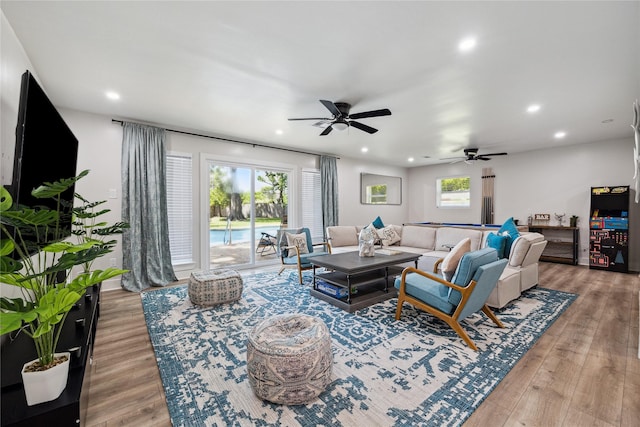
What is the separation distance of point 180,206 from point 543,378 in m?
5.03

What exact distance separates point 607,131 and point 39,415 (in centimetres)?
767

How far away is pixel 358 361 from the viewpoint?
2174 millimetres

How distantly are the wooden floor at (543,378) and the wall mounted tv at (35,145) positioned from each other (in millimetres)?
1129

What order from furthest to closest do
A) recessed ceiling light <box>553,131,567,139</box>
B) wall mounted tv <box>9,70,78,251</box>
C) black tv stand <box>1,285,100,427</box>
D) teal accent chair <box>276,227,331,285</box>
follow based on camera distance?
recessed ceiling light <box>553,131,567,139</box> → teal accent chair <box>276,227,331,285</box> → wall mounted tv <box>9,70,78,251</box> → black tv stand <box>1,285,100,427</box>

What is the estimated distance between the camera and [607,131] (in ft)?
16.0

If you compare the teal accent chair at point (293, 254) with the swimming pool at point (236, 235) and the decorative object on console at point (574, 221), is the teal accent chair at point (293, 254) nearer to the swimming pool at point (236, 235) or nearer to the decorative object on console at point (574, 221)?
the swimming pool at point (236, 235)

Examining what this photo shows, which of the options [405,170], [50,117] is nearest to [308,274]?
[50,117]

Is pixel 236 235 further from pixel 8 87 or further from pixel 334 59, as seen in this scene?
pixel 334 59

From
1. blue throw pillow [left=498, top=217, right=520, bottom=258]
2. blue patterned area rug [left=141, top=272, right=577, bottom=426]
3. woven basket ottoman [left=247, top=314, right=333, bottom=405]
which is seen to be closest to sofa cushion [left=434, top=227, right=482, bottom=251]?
blue throw pillow [left=498, top=217, right=520, bottom=258]

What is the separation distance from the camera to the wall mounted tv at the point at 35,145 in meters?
1.37

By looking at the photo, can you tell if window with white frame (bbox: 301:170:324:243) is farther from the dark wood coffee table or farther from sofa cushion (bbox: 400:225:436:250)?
the dark wood coffee table

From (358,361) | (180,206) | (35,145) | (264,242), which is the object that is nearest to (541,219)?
(264,242)

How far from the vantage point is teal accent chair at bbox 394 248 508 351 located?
2320 millimetres

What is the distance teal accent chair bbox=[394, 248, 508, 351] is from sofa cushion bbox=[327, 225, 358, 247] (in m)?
3.08
